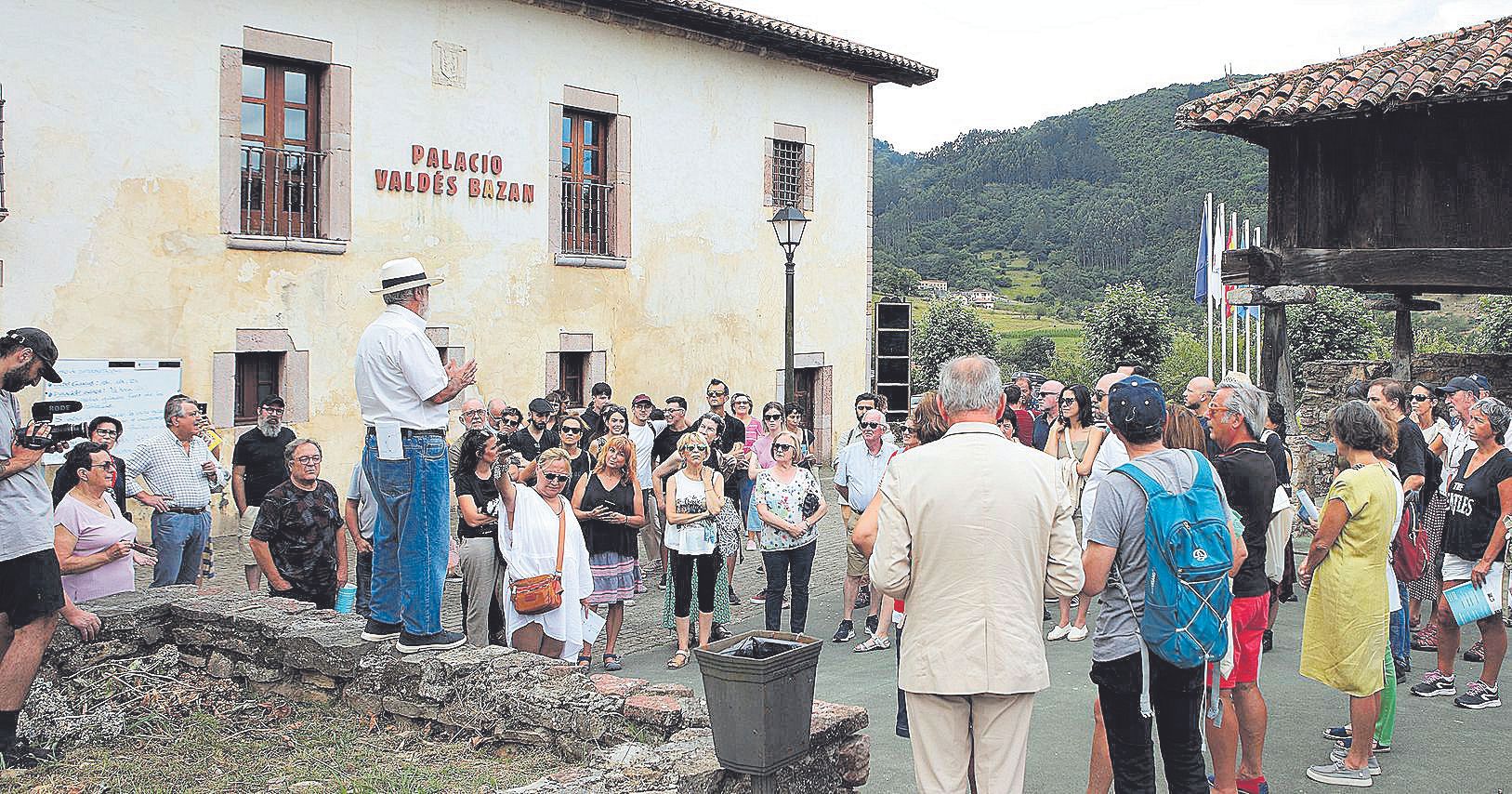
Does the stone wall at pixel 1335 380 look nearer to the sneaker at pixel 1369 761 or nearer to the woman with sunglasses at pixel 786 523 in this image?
the woman with sunglasses at pixel 786 523

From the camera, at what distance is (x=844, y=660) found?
8281 millimetres

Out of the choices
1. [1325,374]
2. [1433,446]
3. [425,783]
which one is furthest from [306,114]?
[1325,374]

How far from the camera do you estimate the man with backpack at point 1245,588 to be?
5008 mm

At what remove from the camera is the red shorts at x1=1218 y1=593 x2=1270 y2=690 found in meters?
5.13

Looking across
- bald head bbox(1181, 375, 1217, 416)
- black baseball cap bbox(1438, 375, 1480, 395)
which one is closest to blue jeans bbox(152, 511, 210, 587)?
bald head bbox(1181, 375, 1217, 416)

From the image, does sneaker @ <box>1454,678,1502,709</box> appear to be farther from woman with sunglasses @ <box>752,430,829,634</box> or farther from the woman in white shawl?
the woman in white shawl

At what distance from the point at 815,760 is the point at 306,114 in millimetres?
12325

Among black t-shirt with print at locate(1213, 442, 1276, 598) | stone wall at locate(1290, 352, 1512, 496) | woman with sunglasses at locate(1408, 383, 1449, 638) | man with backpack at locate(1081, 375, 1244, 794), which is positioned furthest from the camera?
stone wall at locate(1290, 352, 1512, 496)

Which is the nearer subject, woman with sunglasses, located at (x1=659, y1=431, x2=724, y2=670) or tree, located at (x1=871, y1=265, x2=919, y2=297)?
woman with sunglasses, located at (x1=659, y1=431, x2=724, y2=670)

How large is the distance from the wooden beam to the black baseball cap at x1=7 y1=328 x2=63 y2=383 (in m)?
12.9

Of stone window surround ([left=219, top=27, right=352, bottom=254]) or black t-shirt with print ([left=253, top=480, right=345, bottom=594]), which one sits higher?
stone window surround ([left=219, top=27, right=352, bottom=254])

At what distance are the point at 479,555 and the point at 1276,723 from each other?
4.68 metres

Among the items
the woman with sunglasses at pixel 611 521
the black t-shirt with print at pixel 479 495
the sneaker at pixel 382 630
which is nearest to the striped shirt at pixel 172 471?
the black t-shirt with print at pixel 479 495

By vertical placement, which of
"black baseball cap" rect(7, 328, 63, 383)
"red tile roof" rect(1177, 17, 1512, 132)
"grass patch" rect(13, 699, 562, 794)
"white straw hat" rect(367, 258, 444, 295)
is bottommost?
"grass patch" rect(13, 699, 562, 794)
